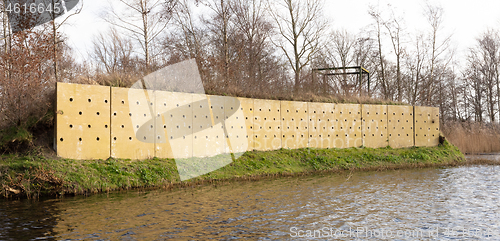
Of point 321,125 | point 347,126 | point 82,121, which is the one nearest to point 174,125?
point 82,121

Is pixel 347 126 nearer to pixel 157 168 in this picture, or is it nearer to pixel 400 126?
pixel 400 126

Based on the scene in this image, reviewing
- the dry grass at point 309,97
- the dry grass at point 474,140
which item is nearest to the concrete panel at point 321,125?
the dry grass at point 309,97

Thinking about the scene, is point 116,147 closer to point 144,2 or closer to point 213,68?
point 213,68

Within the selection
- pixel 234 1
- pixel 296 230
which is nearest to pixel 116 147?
pixel 296 230

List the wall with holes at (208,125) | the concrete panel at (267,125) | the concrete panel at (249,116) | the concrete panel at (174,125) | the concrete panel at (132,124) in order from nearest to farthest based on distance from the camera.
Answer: the wall with holes at (208,125) < the concrete panel at (132,124) < the concrete panel at (174,125) < the concrete panel at (249,116) < the concrete panel at (267,125)

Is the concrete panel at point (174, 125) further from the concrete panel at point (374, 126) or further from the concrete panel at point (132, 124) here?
the concrete panel at point (374, 126)

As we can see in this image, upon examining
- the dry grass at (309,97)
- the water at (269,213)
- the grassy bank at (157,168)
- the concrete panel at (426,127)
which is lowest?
the water at (269,213)

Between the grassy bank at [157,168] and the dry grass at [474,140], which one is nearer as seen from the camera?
the grassy bank at [157,168]

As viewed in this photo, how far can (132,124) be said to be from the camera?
13.2 m

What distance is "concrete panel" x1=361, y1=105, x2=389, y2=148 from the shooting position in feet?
66.0

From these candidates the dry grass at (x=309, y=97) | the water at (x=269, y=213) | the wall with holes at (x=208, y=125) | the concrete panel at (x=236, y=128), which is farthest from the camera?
the dry grass at (x=309, y=97)

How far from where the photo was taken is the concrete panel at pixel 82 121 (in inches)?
456

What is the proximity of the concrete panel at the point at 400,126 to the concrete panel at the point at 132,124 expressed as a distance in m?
13.5

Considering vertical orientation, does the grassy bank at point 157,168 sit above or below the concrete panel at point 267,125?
below
